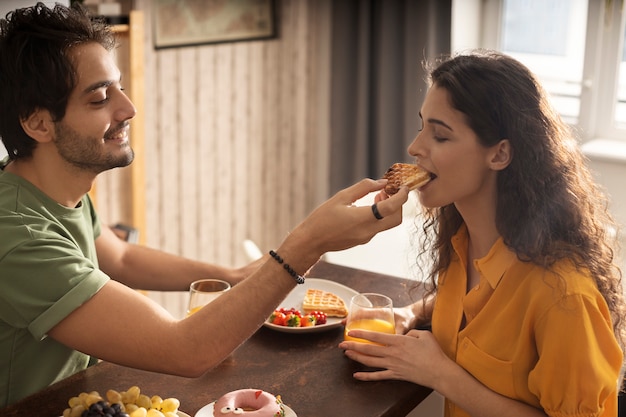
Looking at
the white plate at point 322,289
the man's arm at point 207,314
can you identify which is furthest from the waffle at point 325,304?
the man's arm at point 207,314

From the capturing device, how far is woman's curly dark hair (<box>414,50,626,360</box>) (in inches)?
64.6

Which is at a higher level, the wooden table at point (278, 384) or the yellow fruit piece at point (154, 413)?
the yellow fruit piece at point (154, 413)

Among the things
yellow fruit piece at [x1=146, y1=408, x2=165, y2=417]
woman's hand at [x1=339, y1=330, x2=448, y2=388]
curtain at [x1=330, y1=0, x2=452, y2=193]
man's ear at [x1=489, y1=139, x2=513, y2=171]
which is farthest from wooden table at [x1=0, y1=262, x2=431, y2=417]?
curtain at [x1=330, y1=0, x2=452, y2=193]

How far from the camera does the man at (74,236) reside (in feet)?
5.07

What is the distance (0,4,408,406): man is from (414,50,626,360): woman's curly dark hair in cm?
25

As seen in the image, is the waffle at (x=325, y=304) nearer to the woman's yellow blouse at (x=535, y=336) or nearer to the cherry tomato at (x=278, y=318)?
the cherry tomato at (x=278, y=318)

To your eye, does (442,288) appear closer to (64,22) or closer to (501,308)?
(501,308)

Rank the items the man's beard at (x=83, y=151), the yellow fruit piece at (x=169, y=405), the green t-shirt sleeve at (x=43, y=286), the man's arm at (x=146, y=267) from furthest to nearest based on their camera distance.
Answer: the man's arm at (x=146, y=267) → the man's beard at (x=83, y=151) → the green t-shirt sleeve at (x=43, y=286) → the yellow fruit piece at (x=169, y=405)

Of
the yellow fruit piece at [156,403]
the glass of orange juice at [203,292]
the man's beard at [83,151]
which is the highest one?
the man's beard at [83,151]

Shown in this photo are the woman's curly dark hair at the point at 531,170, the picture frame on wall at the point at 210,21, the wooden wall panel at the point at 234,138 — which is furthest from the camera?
the wooden wall panel at the point at 234,138

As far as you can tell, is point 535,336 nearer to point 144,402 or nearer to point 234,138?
point 144,402

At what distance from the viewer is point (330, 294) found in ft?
6.66

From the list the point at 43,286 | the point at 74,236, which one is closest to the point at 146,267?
the point at 74,236

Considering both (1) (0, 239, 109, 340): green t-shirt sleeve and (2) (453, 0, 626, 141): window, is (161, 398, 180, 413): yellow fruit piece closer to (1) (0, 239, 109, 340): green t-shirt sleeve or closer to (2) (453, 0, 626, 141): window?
(1) (0, 239, 109, 340): green t-shirt sleeve
